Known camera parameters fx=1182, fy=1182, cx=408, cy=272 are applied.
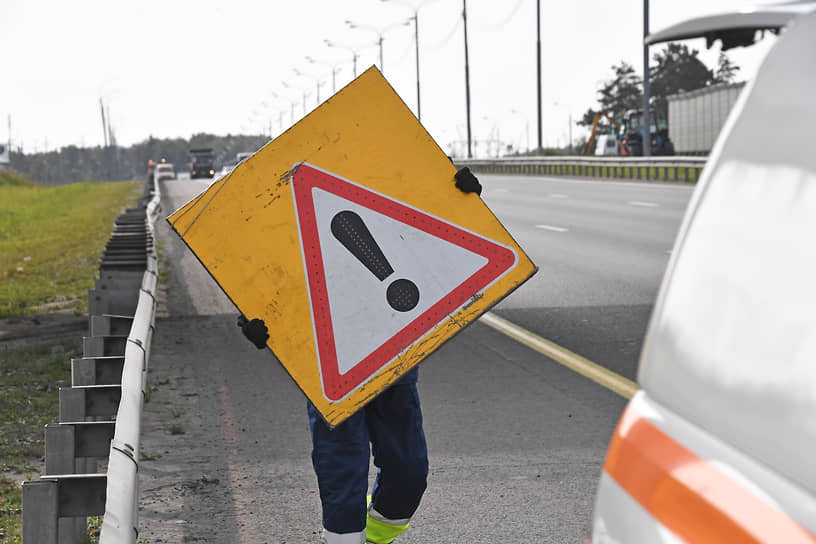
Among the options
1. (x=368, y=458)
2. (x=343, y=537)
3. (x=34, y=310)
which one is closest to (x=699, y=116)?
(x=34, y=310)

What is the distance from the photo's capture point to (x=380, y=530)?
4.25m

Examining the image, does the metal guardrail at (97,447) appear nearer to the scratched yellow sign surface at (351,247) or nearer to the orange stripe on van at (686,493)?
the scratched yellow sign surface at (351,247)

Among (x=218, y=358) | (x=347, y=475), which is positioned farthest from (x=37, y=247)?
(x=347, y=475)

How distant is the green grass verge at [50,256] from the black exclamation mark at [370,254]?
921 centimetres

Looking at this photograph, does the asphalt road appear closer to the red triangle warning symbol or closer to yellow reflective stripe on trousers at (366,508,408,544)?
yellow reflective stripe on trousers at (366,508,408,544)

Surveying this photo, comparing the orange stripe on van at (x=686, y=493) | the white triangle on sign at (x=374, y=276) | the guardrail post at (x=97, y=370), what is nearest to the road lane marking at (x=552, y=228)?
the guardrail post at (x=97, y=370)

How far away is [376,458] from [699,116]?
5494 centimetres

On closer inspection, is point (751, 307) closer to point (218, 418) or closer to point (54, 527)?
point (54, 527)

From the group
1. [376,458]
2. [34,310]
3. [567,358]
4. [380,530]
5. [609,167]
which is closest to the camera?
[376,458]

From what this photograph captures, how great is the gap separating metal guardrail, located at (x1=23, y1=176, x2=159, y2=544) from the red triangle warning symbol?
0.74 m

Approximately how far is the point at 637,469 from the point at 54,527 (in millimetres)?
2083

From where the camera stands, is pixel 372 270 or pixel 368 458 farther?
pixel 368 458

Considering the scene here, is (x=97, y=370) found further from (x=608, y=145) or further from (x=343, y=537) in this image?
(x=608, y=145)

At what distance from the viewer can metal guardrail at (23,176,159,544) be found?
3346 mm
